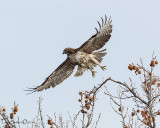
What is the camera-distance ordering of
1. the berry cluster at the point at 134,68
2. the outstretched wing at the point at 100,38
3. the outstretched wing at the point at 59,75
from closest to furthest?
the berry cluster at the point at 134,68 → the outstretched wing at the point at 100,38 → the outstretched wing at the point at 59,75

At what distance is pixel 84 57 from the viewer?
9.74 meters

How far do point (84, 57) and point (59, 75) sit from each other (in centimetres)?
150

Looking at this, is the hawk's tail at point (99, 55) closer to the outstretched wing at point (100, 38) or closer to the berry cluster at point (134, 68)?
the outstretched wing at point (100, 38)

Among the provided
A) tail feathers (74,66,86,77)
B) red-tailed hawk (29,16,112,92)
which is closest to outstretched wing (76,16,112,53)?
red-tailed hawk (29,16,112,92)

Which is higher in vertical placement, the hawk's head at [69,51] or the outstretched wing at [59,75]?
the hawk's head at [69,51]

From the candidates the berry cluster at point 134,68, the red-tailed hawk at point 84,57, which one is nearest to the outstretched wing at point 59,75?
the red-tailed hawk at point 84,57

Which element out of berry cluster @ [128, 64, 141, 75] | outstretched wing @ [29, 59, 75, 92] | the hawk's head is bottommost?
berry cluster @ [128, 64, 141, 75]

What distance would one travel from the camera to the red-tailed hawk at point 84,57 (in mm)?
9570

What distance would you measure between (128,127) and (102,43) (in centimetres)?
336

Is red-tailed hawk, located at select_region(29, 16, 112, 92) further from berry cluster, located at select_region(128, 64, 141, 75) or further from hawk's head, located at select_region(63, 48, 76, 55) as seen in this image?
berry cluster, located at select_region(128, 64, 141, 75)

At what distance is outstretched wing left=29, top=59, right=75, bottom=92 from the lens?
10352 mm

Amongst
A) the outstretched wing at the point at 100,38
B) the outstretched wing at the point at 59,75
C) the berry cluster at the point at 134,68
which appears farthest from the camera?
the outstretched wing at the point at 59,75

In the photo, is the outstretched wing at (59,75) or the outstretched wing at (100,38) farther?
the outstretched wing at (59,75)

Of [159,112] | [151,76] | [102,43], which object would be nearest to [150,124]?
[159,112]
